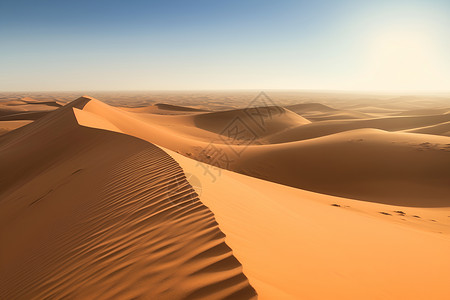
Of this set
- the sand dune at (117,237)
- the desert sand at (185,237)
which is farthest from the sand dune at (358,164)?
the sand dune at (117,237)

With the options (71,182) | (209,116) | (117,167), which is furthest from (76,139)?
(209,116)

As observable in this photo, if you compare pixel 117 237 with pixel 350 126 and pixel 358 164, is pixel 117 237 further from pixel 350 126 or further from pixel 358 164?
pixel 350 126

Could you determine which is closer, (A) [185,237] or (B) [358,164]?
(A) [185,237]

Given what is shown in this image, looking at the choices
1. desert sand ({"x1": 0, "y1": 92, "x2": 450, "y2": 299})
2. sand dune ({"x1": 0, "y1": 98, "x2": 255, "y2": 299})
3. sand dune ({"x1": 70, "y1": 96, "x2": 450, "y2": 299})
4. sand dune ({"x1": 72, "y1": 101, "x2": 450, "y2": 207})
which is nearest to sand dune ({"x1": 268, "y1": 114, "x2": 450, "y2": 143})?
sand dune ({"x1": 72, "y1": 101, "x2": 450, "y2": 207})

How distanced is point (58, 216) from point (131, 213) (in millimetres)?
2051

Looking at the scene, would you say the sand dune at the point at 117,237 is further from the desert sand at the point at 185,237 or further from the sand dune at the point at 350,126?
the sand dune at the point at 350,126

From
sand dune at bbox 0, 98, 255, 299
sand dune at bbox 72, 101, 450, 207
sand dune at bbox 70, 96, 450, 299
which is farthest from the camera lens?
sand dune at bbox 72, 101, 450, 207

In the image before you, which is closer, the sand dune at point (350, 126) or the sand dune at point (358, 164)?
the sand dune at point (358, 164)

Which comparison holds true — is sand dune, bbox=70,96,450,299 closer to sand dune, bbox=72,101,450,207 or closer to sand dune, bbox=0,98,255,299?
sand dune, bbox=0,98,255,299

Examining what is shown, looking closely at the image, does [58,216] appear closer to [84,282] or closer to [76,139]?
[84,282]

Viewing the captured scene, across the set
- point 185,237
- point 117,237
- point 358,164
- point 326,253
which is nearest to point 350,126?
point 358,164

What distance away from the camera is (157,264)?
7.48ft

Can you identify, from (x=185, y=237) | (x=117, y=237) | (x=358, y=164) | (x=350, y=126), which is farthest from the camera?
(x=350, y=126)

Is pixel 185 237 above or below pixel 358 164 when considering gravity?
above
